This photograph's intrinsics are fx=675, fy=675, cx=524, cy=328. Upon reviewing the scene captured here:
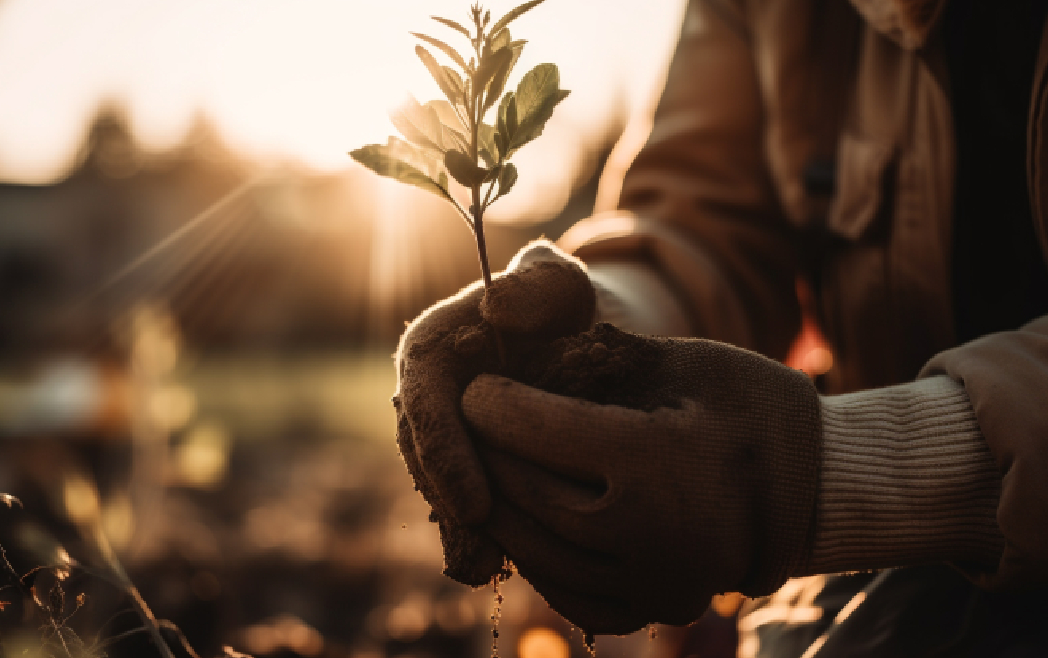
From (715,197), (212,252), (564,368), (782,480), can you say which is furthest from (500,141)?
(212,252)

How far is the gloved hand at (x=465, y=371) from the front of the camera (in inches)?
38.4

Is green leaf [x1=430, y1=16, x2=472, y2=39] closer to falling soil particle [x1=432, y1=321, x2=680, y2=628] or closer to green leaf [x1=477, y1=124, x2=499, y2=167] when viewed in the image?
green leaf [x1=477, y1=124, x2=499, y2=167]

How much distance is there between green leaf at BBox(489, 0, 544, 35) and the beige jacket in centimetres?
99

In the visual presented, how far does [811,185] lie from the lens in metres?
2.11

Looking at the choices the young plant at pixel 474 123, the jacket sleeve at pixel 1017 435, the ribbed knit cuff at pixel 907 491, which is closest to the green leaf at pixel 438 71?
the young plant at pixel 474 123

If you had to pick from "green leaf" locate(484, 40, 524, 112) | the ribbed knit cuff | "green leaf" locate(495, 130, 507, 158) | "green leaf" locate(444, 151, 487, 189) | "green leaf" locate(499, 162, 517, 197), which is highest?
"green leaf" locate(484, 40, 524, 112)

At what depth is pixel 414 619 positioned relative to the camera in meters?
3.27

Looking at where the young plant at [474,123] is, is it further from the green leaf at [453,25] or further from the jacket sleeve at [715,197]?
the jacket sleeve at [715,197]

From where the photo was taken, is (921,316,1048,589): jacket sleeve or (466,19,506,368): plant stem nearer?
(466,19,506,368): plant stem

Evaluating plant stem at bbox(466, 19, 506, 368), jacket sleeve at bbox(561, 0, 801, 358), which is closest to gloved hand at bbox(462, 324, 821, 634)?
plant stem at bbox(466, 19, 506, 368)

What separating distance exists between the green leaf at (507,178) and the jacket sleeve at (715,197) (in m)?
0.99

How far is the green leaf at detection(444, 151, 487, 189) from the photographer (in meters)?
0.91

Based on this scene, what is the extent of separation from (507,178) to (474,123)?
9cm

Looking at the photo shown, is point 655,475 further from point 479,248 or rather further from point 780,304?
point 780,304
